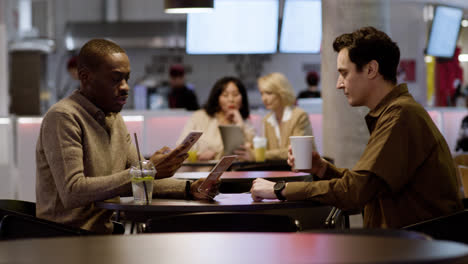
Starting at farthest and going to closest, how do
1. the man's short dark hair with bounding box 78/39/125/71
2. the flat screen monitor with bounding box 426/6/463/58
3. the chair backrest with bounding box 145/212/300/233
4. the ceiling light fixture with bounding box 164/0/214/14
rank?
the flat screen monitor with bounding box 426/6/463/58 < the ceiling light fixture with bounding box 164/0/214/14 < the man's short dark hair with bounding box 78/39/125/71 < the chair backrest with bounding box 145/212/300/233

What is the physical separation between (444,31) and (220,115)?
4638mm

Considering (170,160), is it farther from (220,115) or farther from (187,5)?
(220,115)

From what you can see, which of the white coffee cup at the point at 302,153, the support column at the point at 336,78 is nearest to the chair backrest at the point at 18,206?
the white coffee cup at the point at 302,153

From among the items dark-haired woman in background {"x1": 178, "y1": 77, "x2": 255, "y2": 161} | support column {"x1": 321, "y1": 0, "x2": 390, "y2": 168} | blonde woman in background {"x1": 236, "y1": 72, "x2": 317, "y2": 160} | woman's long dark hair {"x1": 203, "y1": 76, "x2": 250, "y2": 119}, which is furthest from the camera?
woman's long dark hair {"x1": 203, "y1": 76, "x2": 250, "y2": 119}

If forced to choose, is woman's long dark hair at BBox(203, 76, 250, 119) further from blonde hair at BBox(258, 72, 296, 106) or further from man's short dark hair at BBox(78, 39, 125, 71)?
man's short dark hair at BBox(78, 39, 125, 71)

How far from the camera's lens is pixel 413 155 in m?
2.27

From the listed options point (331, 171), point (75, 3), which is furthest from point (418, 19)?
point (331, 171)

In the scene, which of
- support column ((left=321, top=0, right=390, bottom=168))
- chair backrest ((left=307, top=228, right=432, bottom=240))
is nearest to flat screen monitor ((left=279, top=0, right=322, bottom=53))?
support column ((left=321, top=0, right=390, bottom=168))

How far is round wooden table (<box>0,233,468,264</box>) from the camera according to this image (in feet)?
3.59

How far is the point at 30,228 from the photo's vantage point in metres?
2.27

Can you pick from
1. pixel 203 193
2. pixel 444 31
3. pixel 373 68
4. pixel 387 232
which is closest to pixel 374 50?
pixel 373 68

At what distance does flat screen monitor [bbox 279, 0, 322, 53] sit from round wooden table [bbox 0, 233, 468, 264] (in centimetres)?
665

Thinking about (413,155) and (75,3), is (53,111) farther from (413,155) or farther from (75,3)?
(75,3)

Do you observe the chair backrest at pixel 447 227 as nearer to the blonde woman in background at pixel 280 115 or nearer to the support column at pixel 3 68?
the blonde woman in background at pixel 280 115
